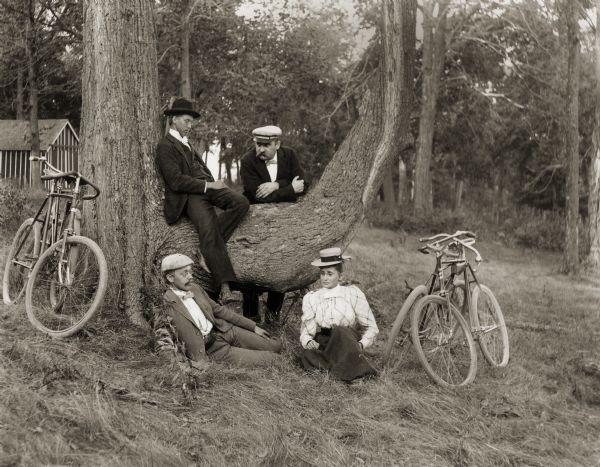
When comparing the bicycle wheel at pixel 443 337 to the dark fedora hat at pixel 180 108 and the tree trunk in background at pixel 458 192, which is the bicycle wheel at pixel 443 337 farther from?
the tree trunk in background at pixel 458 192

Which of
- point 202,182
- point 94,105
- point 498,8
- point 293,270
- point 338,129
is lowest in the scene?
point 293,270

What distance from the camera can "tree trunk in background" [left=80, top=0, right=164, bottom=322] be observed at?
688 centimetres

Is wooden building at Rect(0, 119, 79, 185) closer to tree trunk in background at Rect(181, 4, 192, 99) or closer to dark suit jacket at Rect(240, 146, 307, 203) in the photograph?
tree trunk in background at Rect(181, 4, 192, 99)

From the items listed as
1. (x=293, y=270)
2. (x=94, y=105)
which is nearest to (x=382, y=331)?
(x=293, y=270)

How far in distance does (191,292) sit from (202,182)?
1102 mm

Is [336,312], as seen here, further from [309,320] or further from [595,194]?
[595,194]

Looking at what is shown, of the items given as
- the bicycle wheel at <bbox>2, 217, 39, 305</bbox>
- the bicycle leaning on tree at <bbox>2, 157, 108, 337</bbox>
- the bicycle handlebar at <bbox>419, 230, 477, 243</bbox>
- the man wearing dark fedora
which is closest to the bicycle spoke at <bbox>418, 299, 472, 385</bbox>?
the bicycle handlebar at <bbox>419, 230, 477, 243</bbox>

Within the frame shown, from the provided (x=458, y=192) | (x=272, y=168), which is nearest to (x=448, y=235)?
(x=272, y=168)

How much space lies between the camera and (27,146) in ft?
107

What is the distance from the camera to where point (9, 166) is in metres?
33.8

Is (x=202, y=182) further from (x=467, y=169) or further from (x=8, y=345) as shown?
(x=467, y=169)

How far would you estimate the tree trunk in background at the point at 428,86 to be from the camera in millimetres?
26453

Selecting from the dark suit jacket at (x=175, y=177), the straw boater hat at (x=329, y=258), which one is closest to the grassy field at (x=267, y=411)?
the straw boater hat at (x=329, y=258)

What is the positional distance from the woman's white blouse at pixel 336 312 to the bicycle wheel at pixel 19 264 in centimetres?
275
